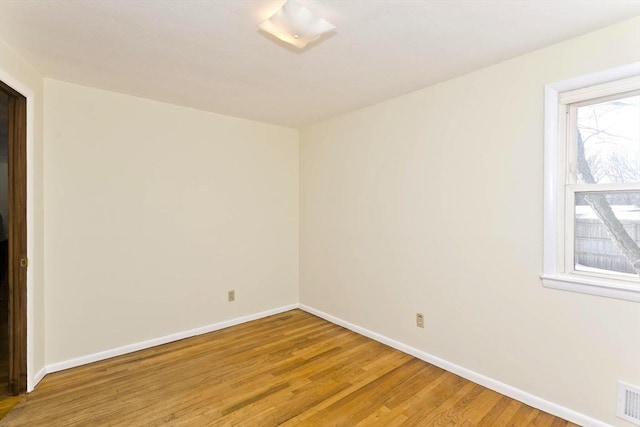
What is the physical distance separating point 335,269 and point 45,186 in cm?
277

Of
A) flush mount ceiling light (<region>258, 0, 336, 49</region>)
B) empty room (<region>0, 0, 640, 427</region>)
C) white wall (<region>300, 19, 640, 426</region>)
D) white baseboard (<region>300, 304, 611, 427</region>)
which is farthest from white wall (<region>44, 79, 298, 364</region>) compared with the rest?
flush mount ceiling light (<region>258, 0, 336, 49</region>)

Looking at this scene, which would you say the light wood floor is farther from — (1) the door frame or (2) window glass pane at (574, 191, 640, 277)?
(2) window glass pane at (574, 191, 640, 277)

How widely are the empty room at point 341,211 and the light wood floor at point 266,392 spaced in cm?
2

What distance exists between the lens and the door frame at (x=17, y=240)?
2.13 m

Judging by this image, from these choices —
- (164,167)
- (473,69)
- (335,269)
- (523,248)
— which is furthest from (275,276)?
(473,69)

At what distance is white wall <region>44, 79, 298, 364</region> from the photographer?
2.55m

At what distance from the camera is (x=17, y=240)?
2146 mm

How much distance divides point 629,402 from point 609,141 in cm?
150

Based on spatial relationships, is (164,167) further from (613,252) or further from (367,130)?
(613,252)

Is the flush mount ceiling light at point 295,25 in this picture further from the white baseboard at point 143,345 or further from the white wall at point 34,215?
the white baseboard at point 143,345

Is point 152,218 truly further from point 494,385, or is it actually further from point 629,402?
point 629,402

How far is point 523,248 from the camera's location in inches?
83.5

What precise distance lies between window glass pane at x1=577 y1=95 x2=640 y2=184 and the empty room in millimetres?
10

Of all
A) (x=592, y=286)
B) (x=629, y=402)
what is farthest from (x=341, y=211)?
(x=629, y=402)
